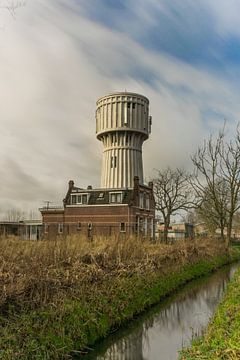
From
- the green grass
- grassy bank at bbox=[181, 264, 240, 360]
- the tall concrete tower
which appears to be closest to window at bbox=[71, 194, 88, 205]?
the tall concrete tower

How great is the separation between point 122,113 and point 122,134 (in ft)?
6.94

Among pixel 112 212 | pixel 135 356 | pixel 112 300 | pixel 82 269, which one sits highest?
pixel 112 212

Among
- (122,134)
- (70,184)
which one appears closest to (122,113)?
(122,134)

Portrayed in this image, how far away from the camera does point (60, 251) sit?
10.1 meters

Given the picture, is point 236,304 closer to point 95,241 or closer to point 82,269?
point 82,269

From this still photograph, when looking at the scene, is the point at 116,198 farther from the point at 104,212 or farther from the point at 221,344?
the point at 221,344

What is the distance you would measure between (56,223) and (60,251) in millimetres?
32235

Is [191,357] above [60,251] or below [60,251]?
below

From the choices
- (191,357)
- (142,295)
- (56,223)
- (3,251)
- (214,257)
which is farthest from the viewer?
(56,223)

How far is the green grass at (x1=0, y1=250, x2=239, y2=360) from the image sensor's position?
6.30 meters

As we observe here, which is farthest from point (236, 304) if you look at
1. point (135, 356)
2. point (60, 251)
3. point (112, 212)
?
point (112, 212)

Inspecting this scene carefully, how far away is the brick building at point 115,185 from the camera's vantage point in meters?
38.1

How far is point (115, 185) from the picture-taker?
134 ft

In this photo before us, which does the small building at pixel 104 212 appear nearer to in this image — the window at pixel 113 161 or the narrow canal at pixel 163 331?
the window at pixel 113 161
